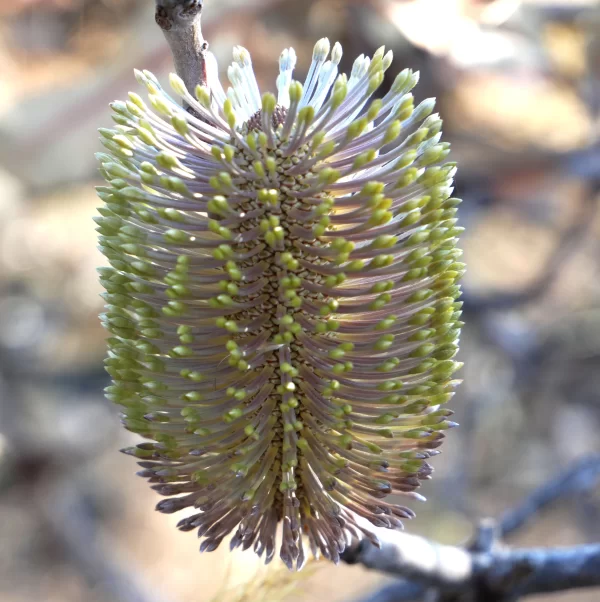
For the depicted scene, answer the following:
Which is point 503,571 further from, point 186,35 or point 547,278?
point 547,278

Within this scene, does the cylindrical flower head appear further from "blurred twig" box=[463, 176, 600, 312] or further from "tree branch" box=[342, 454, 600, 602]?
"blurred twig" box=[463, 176, 600, 312]

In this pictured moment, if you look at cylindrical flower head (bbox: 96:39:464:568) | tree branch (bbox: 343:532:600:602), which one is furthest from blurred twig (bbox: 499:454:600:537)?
cylindrical flower head (bbox: 96:39:464:568)

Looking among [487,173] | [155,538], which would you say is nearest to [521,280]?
[487,173]

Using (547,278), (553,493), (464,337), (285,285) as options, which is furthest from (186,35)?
(464,337)

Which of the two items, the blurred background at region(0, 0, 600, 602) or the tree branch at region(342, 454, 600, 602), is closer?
the tree branch at region(342, 454, 600, 602)

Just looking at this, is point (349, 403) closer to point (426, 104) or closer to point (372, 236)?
point (372, 236)

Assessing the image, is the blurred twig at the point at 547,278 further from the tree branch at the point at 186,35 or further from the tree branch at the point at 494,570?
the tree branch at the point at 186,35

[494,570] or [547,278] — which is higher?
[547,278]
